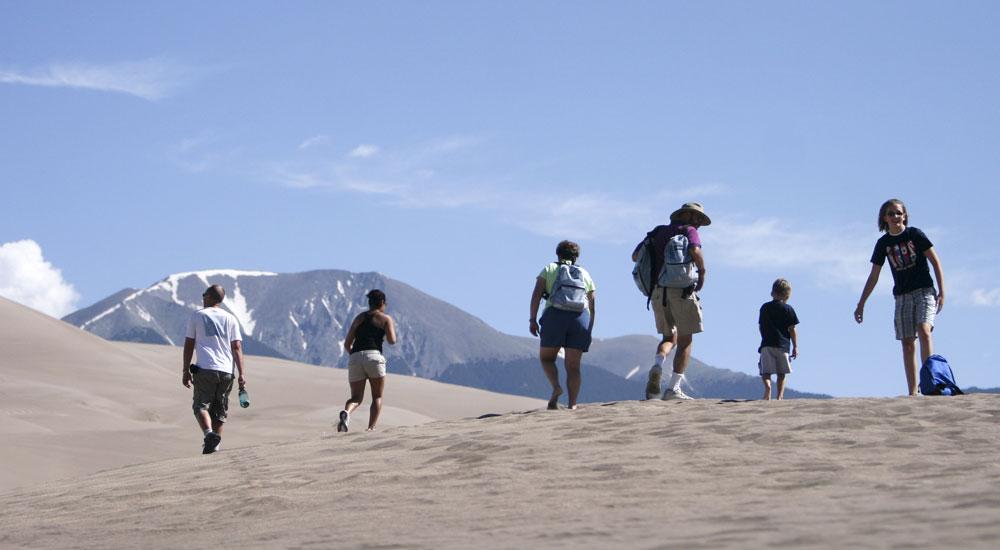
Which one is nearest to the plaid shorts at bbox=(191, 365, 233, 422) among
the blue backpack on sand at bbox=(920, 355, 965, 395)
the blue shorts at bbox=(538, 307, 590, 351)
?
the blue shorts at bbox=(538, 307, 590, 351)

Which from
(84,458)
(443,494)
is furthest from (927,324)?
(84,458)

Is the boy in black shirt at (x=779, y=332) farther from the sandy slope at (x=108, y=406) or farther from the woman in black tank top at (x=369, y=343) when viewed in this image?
the sandy slope at (x=108, y=406)

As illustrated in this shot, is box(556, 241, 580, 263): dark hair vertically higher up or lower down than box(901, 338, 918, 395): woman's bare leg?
higher up

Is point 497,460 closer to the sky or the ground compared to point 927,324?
closer to the ground

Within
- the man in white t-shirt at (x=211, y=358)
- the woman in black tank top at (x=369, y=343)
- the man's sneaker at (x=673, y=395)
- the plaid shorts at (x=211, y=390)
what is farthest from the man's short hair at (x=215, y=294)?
the man's sneaker at (x=673, y=395)

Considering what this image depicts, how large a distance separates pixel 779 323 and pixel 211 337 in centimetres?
566

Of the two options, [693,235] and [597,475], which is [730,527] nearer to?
[597,475]

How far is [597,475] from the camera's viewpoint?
825 centimetres

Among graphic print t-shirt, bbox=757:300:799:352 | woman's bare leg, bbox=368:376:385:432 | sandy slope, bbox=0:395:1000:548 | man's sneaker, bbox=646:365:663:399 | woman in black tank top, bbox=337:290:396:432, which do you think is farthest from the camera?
graphic print t-shirt, bbox=757:300:799:352

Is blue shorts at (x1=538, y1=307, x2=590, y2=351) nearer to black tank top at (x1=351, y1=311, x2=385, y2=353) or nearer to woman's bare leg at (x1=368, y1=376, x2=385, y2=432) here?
black tank top at (x1=351, y1=311, x2=385, y2=353)

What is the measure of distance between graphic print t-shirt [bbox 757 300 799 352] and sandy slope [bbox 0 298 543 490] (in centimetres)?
847

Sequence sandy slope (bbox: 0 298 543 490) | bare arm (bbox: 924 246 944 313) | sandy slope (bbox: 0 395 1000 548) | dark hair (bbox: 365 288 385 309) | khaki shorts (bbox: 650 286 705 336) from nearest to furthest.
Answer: sandy slope (bbox: 0 395 1000 548) < bare arm (bbox: 924 246 944 313) < khaki shorts (bbox: 650 286 705 336) < dark hair (bbox: 365 288 385 309) < sandy slope (bbox: 0 298 543 490)

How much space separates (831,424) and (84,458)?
11.0 meters

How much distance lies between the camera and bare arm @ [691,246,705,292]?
1191 centimetres
